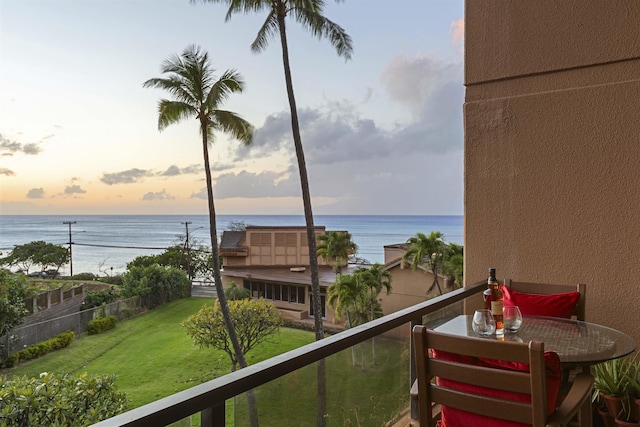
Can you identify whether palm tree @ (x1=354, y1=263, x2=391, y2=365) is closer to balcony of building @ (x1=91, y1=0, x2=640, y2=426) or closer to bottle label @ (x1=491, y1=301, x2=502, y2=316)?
balcony of building @ (x1=91, y1=0, x2=640, y2=426)

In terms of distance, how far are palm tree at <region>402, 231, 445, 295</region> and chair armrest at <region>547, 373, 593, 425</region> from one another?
19.1 meters

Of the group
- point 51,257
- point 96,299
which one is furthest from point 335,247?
point 51,257

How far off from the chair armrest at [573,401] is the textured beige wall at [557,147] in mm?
1477

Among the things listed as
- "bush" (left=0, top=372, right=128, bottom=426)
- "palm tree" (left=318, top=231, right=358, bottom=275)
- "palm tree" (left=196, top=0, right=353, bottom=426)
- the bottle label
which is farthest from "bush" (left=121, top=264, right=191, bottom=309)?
the bottle label

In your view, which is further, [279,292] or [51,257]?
[51,257]

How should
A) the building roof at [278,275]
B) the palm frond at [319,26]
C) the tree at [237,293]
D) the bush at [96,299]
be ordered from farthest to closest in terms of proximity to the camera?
1. the bush at [96,299]
2. the tree at [237,293]
3. the building roof at [278,275]
4. the palm frond at [319,26]

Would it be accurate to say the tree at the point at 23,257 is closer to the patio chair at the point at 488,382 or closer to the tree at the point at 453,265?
the tree at the point at 453,265

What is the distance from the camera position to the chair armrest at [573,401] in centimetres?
140

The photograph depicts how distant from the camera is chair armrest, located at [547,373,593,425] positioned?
4.58 ft

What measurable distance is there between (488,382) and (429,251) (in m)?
20.2

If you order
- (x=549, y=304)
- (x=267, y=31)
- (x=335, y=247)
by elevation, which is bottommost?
(x=335, y=247)

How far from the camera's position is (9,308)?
21375 mm

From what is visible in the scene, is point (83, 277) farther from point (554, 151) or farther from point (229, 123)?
point (554, 151)

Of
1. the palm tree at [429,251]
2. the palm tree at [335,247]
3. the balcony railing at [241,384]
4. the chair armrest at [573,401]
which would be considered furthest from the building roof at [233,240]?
the chair armrest at [573,401]
